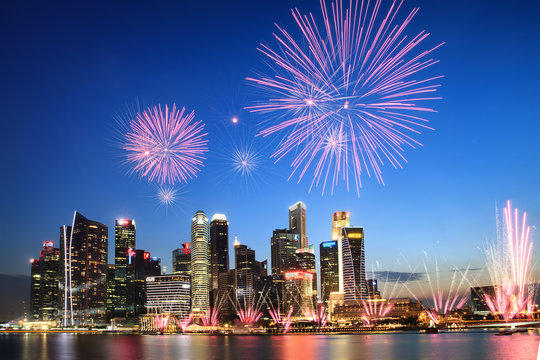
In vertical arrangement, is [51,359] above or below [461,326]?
above

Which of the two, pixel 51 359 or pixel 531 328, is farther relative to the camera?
pixel 531 328

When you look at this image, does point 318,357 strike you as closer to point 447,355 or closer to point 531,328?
point 447,355

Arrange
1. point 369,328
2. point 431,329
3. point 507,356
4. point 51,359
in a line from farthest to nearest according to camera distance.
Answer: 1. point 369,328
2. point 431,329
3. point 51,359
4. point 507,356

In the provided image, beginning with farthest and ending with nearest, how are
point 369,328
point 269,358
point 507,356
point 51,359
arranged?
1. point 369,328
2. point 51,359
3. point 269,358
4. point 507,356

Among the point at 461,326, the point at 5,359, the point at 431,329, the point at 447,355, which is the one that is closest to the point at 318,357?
the point at 447,355

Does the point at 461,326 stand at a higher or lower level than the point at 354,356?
lower

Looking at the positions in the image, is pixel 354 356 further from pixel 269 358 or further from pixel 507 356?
pixel 507 356

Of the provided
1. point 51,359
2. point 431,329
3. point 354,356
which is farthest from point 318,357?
point 431,329

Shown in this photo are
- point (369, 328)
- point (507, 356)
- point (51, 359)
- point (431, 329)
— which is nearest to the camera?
point (507, 356)

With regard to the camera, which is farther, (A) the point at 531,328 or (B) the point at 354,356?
(A) the point at 531,328
